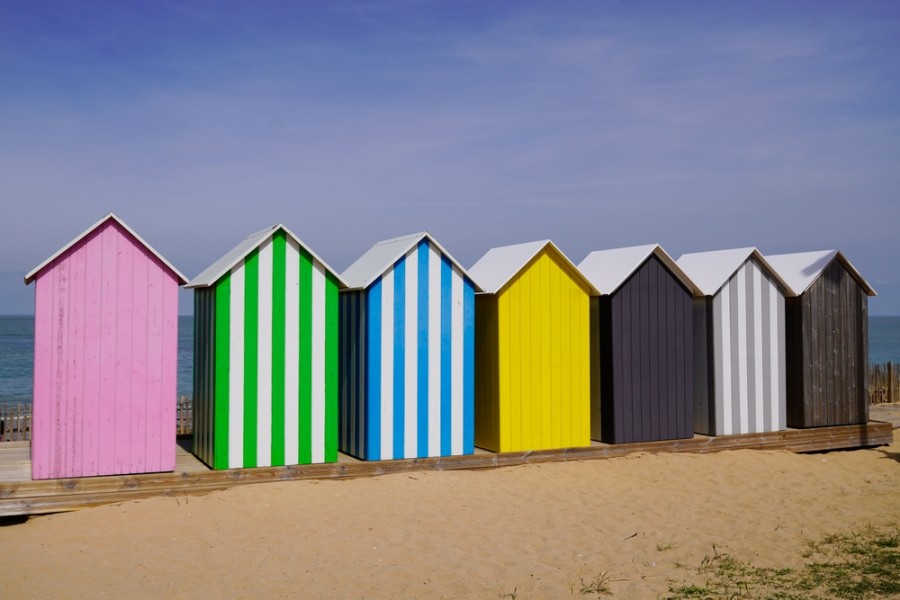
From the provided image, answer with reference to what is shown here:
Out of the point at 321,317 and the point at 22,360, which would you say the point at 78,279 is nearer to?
the point at 321,317

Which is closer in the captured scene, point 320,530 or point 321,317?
point 320,530

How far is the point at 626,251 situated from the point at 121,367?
7.61 m

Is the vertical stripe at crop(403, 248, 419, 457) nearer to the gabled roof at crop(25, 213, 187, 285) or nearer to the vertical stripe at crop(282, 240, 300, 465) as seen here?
the vertical stripe at crop(282, 240, 300, 465)

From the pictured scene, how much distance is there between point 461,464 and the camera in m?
12.1

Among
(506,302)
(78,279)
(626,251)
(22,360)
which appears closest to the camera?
(78,279)

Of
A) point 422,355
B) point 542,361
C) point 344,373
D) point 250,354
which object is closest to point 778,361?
point 542,361

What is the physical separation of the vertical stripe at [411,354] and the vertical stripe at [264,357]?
1836mm

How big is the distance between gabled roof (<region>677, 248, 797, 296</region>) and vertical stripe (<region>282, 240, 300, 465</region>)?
6352mm

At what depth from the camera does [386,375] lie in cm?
1177

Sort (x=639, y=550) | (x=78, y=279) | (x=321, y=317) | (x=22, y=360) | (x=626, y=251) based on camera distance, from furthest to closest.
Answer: (x=22, y=360), (x=626, y=251), (x=321, y=317), (x=78, y=279), (x=639, y=550)

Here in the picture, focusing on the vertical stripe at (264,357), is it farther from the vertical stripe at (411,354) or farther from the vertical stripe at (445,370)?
the vertical stripe at (445,370)

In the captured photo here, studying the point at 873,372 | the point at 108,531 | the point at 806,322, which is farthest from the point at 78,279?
the point at 873,372

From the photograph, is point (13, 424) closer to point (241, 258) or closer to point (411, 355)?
point (241, 258)

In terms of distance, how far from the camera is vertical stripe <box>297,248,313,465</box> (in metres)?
11.2
